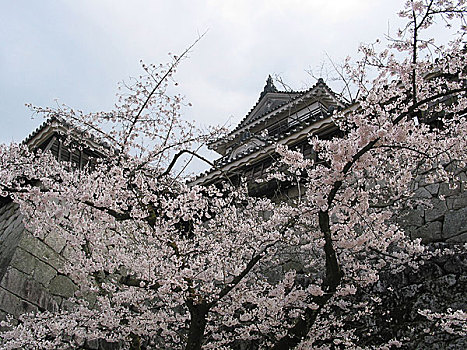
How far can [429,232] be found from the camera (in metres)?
5.95

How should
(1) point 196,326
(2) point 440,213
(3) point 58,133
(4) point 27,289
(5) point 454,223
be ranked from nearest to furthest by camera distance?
(1) point 196,326, (5) point 454,223, (2) point 440,213, (4) point 27,289, (3) point 58,133

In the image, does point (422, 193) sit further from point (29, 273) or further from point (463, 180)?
point (29, 273)

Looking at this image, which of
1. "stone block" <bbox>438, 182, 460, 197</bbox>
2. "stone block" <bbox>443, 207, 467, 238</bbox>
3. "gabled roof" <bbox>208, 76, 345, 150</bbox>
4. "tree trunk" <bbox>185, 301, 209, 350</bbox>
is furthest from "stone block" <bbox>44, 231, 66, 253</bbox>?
"stone block" <bbox>438, 182, 460, 197</bbox>

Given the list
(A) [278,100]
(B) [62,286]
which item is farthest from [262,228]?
(A) [278,100]

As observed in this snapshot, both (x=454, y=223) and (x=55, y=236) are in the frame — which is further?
(x=55, y=236)

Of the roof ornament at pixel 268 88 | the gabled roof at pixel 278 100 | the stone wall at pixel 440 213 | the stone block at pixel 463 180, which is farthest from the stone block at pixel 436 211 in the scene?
the roof ornament at pixel 268 88

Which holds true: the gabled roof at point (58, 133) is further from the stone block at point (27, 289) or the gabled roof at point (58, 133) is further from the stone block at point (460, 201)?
the stone block at point (460, 201)

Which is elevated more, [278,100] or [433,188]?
[278,100]

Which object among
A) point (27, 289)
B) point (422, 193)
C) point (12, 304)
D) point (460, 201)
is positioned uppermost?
point (422, 193)

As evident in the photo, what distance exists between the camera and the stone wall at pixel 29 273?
605cm

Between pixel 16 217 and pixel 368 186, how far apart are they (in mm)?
6457

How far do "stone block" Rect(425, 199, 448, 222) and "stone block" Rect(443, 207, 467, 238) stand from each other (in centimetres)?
9

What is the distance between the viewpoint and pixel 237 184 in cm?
870

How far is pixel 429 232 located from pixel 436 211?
0.37 metres
